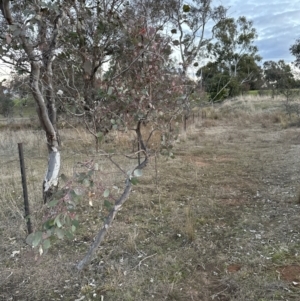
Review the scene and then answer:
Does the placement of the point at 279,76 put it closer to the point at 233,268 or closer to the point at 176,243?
the point at 176,243

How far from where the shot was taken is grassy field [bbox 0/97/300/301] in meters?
1.92

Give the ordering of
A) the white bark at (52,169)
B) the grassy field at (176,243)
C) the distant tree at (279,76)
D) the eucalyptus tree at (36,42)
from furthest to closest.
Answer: the distant tree at (279,76), the white bark at (52,169), the grassy field at (176,243), the eucalyptus tree at (36,42)

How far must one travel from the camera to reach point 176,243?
252 centimetres

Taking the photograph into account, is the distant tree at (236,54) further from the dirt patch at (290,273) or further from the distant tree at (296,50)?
the dirt patch at (290,273)

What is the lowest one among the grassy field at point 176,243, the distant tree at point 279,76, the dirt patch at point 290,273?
the dirt patch at point 290,273

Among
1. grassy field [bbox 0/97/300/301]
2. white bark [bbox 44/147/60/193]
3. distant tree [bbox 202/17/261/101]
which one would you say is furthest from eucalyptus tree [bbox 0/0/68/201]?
distant tree [bbox 202/17/261/101]

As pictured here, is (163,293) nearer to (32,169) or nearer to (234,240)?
(234,240)

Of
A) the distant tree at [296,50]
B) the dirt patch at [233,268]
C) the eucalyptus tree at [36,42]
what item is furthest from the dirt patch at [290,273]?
the distant tree at [296,50]

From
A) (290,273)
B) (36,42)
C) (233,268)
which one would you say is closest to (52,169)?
(36,42)

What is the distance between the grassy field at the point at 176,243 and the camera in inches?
75.5

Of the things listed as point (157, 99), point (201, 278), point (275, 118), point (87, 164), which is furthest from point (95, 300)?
point (275, 118)

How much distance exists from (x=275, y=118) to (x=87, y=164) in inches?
459

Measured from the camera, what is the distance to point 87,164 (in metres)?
1.67

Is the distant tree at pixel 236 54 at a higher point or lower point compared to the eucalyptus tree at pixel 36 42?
higher
